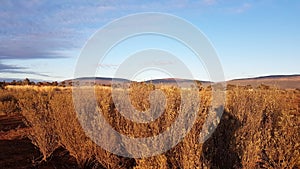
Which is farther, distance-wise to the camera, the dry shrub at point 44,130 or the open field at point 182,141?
the dry shrub at point 44,130

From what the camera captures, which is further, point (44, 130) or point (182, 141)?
point (44, 130)

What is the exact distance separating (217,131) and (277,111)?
320cm

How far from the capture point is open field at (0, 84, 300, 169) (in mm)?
5375

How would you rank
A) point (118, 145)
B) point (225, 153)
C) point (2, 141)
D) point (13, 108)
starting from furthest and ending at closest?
point (13, 108), point (2, 141), point (118, 145), point (225, 153)

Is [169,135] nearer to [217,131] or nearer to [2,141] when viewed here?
[217,131]

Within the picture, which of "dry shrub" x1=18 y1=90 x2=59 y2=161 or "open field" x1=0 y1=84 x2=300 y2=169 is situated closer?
"open field" x1=0 y1=84 x2=300 y2=169

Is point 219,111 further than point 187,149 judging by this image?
Yes

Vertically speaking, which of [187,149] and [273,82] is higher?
[273,82]

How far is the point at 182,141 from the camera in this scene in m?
5.18

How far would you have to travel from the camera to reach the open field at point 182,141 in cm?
538

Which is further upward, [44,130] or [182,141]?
[182,141]

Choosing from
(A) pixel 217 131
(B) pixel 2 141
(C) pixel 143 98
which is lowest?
(B) pixel 2 141

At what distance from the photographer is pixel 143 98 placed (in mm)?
6656

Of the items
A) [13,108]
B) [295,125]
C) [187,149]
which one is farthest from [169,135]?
[13,108]
